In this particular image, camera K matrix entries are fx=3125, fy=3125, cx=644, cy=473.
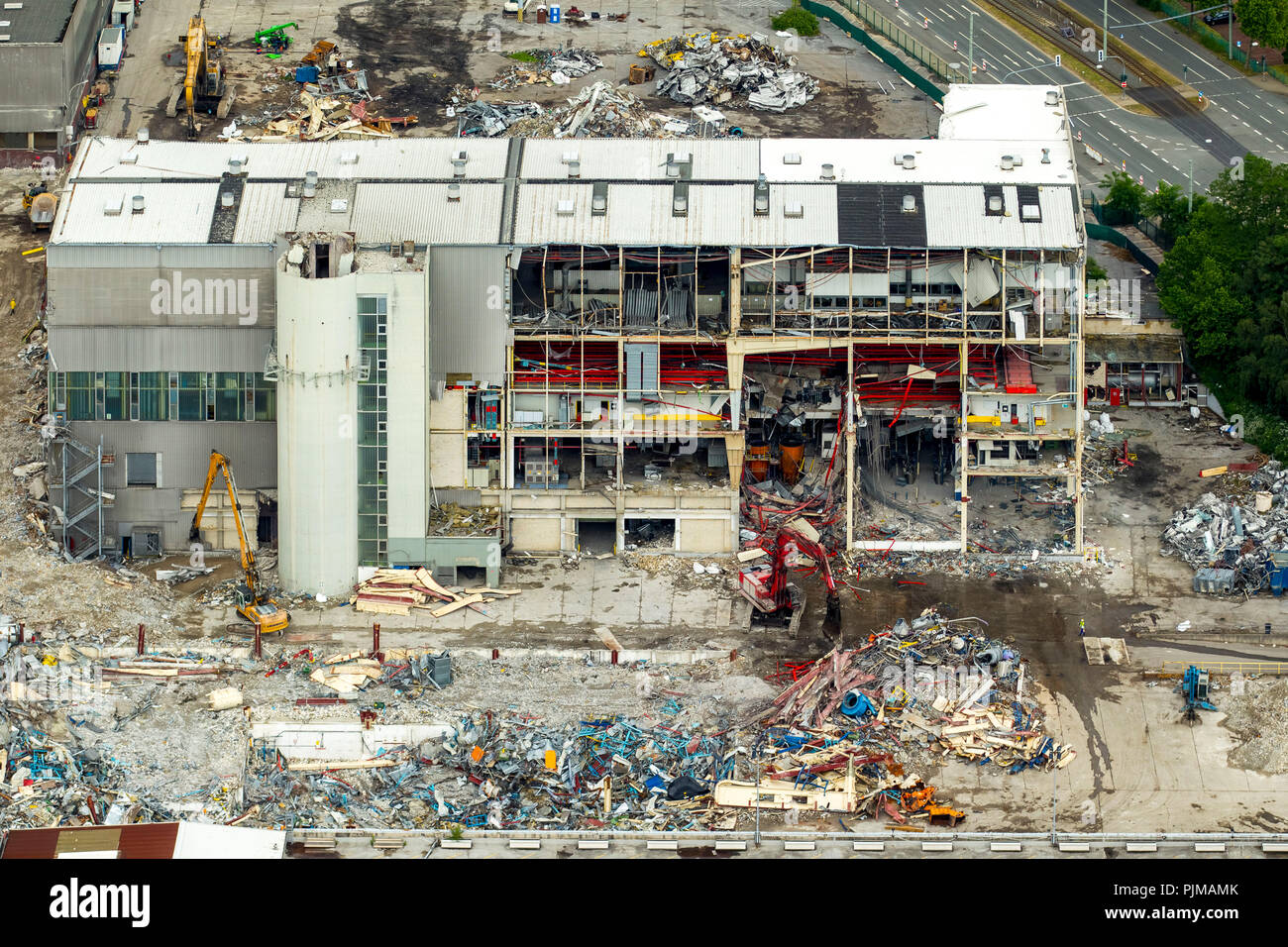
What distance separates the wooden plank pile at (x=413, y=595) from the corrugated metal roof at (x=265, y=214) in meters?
18.4

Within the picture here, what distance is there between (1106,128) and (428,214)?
177 ft

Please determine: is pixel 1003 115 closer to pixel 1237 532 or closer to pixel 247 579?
pixel 1237 532

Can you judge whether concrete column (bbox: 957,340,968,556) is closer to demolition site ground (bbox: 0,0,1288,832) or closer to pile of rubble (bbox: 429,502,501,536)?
demolition site ground (bbox: 0,0,1288,832)

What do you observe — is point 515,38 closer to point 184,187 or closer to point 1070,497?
point 184,187

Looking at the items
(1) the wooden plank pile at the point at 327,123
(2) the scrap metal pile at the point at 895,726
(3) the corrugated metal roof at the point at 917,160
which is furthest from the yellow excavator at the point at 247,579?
(1) the wooden plank pile at the point at 327,123

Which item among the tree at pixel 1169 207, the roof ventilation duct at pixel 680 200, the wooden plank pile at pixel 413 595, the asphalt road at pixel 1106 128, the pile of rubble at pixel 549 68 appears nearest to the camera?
the wooden plank pile at pixel 413 595

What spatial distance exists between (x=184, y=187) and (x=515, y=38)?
41.2 metres

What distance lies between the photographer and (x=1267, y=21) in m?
196

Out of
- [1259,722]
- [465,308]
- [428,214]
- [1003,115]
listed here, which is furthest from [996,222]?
[1259,722]

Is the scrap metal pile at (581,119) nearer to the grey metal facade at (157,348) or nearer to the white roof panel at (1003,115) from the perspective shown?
the white roof panel at (1003,115)

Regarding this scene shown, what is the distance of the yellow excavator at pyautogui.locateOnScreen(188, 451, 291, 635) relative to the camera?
485 feet

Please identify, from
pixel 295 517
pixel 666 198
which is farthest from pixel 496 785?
pixel 666 198

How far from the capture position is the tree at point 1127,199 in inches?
7205

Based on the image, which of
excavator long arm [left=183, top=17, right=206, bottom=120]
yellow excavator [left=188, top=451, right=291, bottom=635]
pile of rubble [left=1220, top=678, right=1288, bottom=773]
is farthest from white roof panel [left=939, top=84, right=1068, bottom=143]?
excavator long arm [left=183, top=17, right=206, bottom=120]
